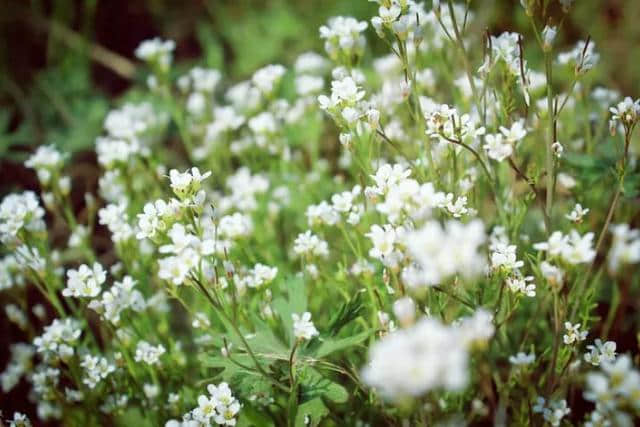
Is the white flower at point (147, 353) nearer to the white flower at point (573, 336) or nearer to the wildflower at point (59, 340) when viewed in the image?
the wildflower at point (59, 340)

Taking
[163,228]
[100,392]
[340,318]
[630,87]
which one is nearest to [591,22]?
[630,87]

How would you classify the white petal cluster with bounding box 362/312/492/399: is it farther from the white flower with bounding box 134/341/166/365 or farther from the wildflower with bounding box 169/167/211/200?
the white flower with bounding box 134/341/166/365

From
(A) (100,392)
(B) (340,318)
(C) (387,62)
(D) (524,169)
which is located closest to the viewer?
(B) (340,318)

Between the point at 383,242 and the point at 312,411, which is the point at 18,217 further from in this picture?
the point at 383,242

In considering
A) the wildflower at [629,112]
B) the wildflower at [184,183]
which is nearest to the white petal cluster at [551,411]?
the wildflower at [629,112]

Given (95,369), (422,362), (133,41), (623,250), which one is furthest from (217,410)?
(133,41)

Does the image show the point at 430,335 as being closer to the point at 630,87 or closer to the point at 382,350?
the point at 382,350

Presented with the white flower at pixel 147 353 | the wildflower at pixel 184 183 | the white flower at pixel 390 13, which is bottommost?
the white flower at pixel 147 353
